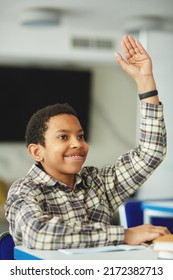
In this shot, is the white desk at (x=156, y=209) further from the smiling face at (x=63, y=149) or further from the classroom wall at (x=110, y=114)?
the classroom wall at (x=110, y=114)

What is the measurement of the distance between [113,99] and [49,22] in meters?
1.29

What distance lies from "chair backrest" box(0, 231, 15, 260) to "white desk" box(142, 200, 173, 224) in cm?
105

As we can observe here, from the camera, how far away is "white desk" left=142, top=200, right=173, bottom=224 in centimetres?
262

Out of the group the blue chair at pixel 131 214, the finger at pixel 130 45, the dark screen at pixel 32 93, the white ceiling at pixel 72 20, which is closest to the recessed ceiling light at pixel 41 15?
the white ceiling at pixel 72 20

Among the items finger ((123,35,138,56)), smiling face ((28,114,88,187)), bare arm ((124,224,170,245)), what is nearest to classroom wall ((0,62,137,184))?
finger ((123,35,138,56))

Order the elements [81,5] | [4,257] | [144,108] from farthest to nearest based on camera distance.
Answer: [81,5], [144,108], [4,257]

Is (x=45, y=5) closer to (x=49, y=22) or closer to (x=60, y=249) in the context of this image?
(x=49, y=22)

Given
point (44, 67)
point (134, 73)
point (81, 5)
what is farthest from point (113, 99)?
point (134, 73)

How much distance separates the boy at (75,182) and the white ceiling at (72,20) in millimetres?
4206

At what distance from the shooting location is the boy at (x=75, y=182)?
1.46m

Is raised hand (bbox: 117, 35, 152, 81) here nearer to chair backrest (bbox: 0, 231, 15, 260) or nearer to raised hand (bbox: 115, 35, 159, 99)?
raised hand (bbox: 115, 35, 159, 99)

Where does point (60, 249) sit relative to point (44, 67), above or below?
below

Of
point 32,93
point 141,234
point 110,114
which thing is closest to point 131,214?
point 141,234
